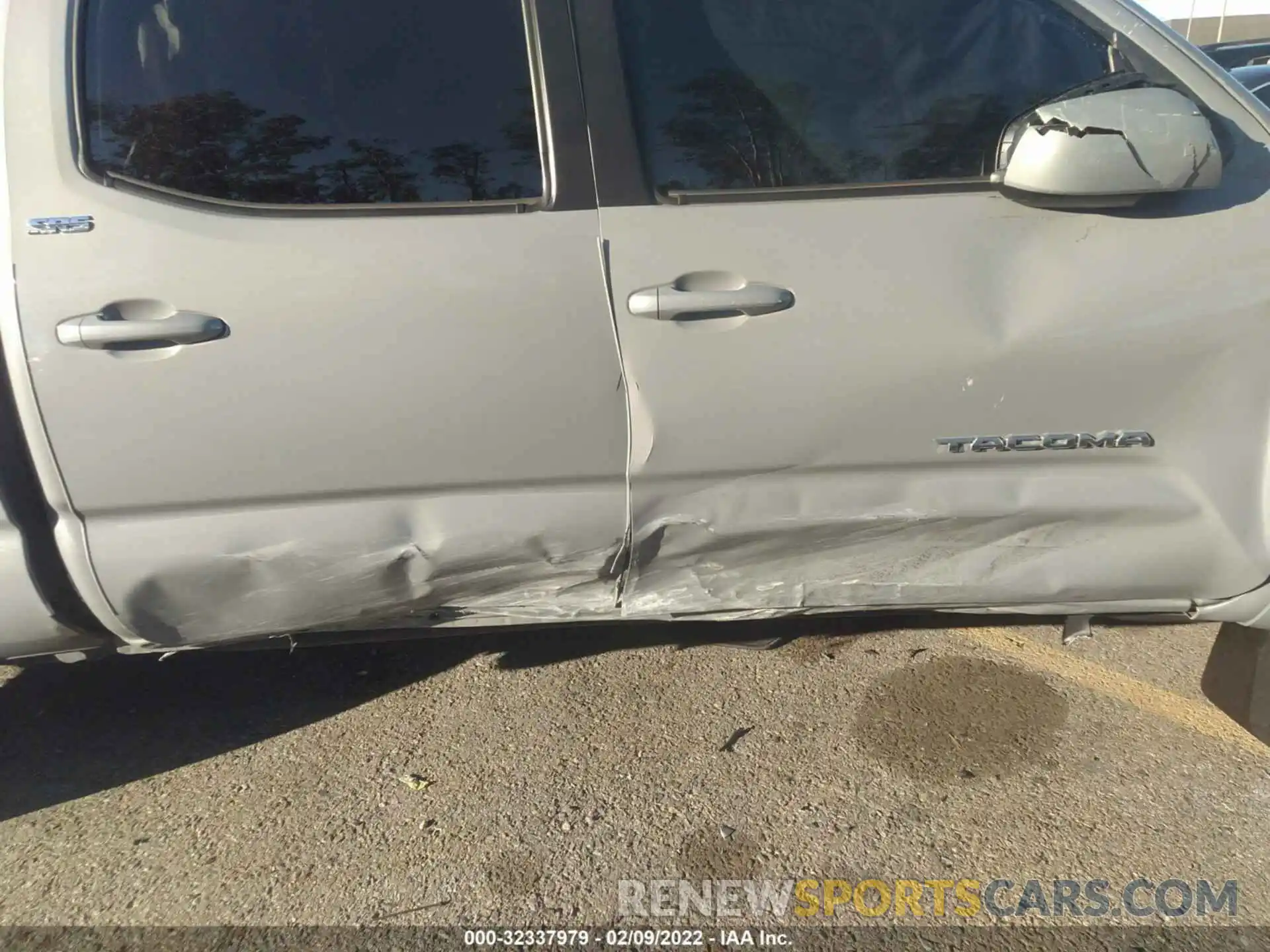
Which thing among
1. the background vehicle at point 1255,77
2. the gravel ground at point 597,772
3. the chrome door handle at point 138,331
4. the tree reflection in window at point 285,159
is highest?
the tree reflection in window at point 285,159

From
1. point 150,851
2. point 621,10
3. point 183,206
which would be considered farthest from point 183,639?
point 621,10

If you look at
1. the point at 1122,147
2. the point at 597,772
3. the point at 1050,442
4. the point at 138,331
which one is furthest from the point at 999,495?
the point at 138,331

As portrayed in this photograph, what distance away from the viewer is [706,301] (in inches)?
70.6

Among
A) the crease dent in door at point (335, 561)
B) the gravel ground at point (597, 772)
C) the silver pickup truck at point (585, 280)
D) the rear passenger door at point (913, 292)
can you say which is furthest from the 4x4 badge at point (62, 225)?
the gravel ground at point (597, 772)

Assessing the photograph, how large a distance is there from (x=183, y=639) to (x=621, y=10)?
168 cm

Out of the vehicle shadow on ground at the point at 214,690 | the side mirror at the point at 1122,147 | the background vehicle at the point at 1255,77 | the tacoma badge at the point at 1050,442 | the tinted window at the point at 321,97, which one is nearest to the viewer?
the side mirror at the point at 1122,147

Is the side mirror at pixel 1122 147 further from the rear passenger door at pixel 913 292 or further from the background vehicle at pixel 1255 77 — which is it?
the background vehicle at pixel 1255 77

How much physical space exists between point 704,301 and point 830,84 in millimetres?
546

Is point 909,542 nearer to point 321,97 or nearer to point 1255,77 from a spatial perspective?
point 321,97

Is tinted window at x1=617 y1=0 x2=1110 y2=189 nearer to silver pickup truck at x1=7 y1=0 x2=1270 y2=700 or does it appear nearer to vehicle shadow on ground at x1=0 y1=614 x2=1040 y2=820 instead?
silver pickup truck at x1=7 y1=0 x2=1270 y2=700

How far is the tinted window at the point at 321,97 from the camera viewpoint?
5.85ft

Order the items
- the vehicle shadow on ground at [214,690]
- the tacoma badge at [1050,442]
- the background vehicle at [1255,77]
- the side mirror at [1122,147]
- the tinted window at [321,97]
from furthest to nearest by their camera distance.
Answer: the background vehicle at [1255,77]
the vehicle shadow on ground at [214,690]
the tacoma badge at [1050,442]
the tinted window at [321,97]
the side mirror at [1122,147]

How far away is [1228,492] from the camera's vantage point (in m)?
1.90

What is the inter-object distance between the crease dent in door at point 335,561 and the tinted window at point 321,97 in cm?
67
